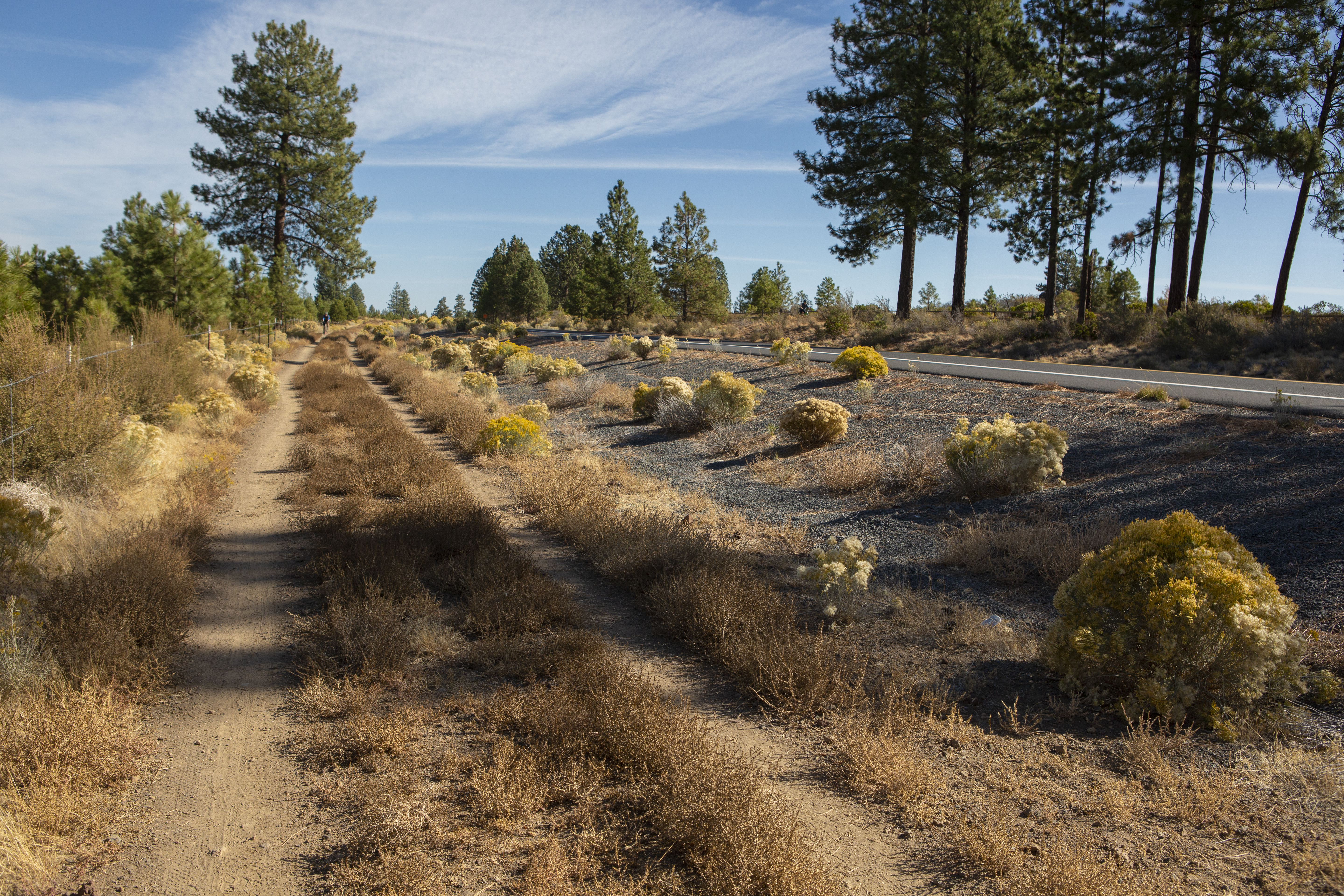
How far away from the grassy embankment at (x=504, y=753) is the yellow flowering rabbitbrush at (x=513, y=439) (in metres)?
5.21

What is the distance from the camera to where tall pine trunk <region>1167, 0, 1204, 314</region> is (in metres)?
19.2

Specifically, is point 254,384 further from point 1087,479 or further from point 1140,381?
point 1140,381

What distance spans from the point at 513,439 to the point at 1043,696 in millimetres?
8764

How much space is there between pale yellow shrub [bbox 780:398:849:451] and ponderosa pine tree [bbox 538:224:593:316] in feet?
134

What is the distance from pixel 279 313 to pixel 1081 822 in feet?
162

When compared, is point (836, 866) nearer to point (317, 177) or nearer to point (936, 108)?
point (936, 108)

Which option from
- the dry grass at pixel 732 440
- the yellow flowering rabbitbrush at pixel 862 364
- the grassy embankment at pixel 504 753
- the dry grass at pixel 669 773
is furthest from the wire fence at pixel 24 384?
the yellow flowering rabbitbrush at pixel 862 364

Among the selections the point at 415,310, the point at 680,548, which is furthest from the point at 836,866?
the point at 415,310

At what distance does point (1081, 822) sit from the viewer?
10.0ft

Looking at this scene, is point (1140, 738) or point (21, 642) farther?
point (21, 642)

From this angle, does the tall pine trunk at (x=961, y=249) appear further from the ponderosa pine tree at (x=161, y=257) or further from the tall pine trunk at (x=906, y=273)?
the ponderosa pine tree at (x=161, y=257)

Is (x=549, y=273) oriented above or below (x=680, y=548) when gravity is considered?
above

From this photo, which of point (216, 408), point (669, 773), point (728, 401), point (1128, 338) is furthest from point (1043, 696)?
point (1128, 338)

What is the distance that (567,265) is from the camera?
236 ft
